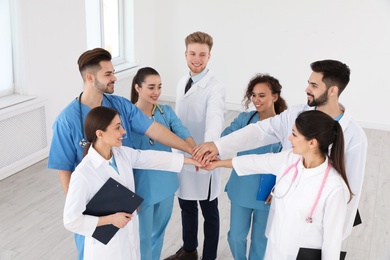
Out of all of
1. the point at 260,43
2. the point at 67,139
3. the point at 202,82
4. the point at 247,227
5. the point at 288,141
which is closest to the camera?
the point at 67,139

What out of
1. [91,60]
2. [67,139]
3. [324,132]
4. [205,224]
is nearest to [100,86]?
[91,60]

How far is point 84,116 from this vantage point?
2219 millimetres

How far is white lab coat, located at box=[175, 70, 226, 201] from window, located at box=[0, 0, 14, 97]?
89.2 inches

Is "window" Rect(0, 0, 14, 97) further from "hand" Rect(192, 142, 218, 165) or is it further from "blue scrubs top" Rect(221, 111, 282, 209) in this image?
"blue scrubs top" Rect(221, 111, 282, 209)

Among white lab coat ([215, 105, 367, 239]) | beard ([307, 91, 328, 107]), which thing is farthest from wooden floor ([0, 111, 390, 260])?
beard ([307, 91, 328, 107])

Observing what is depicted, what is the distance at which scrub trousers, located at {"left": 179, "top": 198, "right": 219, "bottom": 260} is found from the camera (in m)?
2.92

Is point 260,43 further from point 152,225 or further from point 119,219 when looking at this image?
point 119,219

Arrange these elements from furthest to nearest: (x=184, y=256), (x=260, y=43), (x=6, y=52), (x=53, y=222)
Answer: (x=260, y=43) < (x=6, y=52) < (x=53, y=222) < (x=184, y=256)

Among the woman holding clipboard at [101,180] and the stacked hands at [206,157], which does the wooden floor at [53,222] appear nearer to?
the stacked hands at [206,157]

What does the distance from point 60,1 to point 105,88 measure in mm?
2754

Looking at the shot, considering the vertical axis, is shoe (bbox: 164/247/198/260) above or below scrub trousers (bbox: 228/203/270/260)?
below

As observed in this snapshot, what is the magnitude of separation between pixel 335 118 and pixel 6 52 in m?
3.34

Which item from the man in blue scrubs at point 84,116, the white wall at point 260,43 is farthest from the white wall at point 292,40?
the man in blue scrubs at point 84,116

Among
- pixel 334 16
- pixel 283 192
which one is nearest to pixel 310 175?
pixel 283 192
